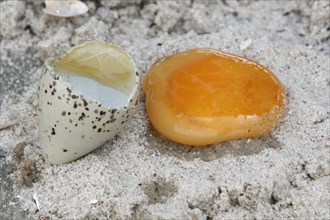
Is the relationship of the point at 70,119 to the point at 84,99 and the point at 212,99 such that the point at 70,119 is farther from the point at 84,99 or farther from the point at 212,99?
the point at 212,99

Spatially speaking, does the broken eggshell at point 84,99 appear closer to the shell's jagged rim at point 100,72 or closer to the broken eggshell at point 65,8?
the shell's jagged rim at point 100,72

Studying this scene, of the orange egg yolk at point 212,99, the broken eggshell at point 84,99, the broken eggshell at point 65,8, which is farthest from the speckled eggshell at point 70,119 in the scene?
the broken eggshell at point 65,8

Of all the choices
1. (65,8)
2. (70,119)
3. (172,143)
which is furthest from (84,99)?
(65,8)

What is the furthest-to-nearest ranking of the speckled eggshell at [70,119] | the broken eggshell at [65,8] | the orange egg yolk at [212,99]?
the broken eggshell at [65,8], the orange egg yolk at [212,99], the speckled eggshell at [70,119]

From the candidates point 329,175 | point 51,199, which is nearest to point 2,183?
point 51,199

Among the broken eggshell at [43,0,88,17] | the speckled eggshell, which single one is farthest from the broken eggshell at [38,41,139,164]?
the broken eggshell at [43,0,88,17]

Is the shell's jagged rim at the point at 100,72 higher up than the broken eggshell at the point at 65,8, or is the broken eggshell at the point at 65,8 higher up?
the shell's jagged rim at the point at 100,72
